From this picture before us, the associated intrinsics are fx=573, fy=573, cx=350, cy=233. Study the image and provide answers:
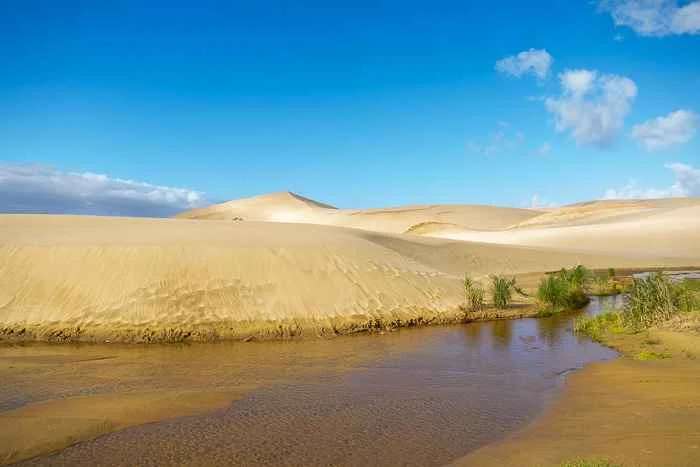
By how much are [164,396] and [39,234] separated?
14.4 metres

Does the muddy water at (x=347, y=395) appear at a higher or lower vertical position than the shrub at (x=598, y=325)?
lower

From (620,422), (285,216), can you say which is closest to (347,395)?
(620,422)

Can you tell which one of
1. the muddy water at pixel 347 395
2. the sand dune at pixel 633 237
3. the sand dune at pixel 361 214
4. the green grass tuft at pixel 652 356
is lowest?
the muddy water at pixel 347 395

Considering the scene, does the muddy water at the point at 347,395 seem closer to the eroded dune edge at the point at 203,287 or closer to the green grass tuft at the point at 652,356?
the green grass tuft at the point at 652,356

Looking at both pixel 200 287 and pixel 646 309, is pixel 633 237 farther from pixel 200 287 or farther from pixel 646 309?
pixel 200 287

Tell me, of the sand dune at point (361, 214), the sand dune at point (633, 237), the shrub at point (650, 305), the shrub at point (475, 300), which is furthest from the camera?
the sand dune at point (361, 214)

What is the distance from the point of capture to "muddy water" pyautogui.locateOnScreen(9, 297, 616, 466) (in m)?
7.38

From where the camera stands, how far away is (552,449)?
7.02 meters

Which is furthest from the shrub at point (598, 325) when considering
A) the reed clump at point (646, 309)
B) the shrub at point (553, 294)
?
the shrub at point (553, 294)

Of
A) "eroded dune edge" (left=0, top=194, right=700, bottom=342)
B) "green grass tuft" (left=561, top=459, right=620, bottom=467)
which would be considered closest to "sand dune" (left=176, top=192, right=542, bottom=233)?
"eroded dune edge" (left=0, top=194, right=700, bottom=342)

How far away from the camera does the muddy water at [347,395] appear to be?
7.38 metres

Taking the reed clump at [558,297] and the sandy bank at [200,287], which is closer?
the sandy bank at [200,287]

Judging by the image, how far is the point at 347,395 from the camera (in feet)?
32.7

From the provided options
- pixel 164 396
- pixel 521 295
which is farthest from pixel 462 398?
pixel 521 295
